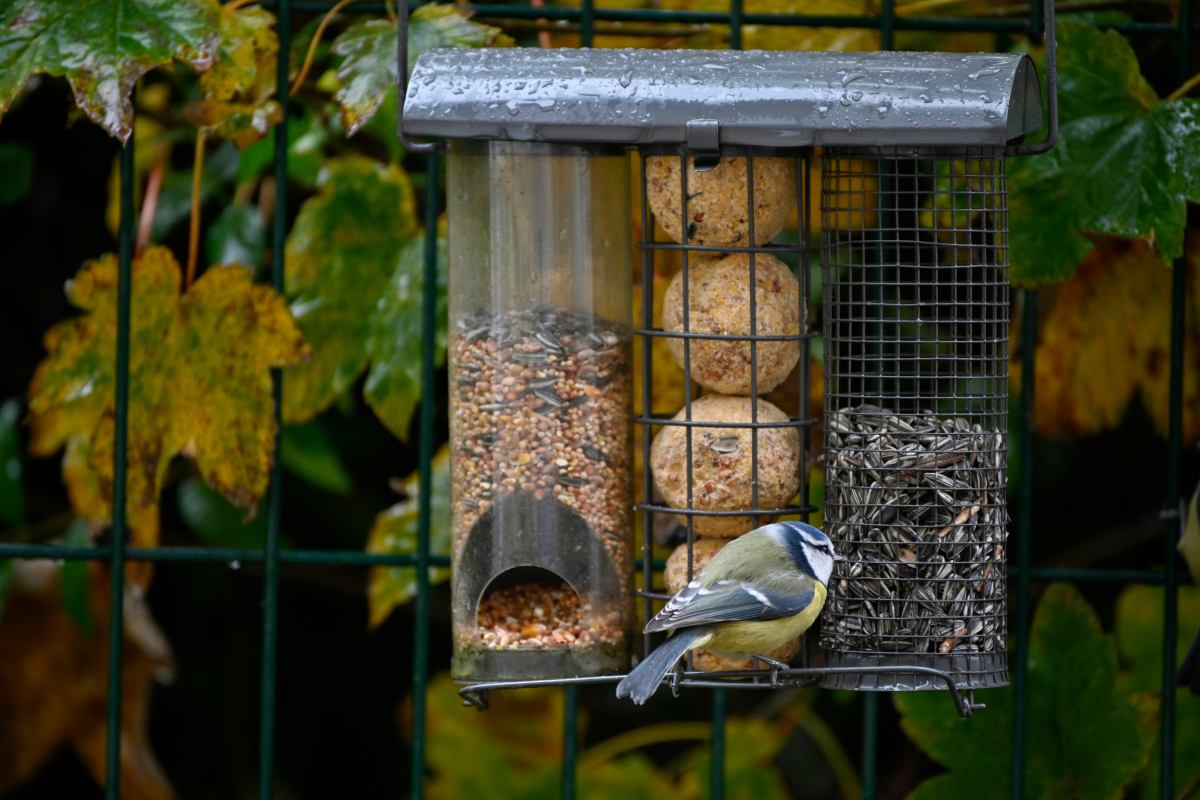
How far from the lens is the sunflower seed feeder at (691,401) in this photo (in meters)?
2.11

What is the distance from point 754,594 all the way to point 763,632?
9 cm

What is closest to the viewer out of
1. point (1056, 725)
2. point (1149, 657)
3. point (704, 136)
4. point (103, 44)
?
point (704, 136)

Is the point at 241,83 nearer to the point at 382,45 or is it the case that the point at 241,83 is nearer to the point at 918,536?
the point at 382,45

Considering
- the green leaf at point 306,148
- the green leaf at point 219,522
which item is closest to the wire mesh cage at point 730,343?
the green leaf at point 306,148

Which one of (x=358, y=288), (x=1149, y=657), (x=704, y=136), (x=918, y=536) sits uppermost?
(x=704, y=136)

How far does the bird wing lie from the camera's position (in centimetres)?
202

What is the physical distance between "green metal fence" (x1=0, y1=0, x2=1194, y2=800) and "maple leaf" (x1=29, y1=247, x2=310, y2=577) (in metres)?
0.06

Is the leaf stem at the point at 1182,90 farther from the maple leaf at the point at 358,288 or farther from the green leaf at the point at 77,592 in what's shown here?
the green leaf at the point at 77,592

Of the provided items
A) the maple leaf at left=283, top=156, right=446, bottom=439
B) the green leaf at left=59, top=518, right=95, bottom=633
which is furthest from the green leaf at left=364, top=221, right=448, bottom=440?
the green leaf at left=59, top=518, right=95, bottom=633

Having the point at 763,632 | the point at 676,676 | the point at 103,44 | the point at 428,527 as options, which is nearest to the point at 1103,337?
the point at 763,632

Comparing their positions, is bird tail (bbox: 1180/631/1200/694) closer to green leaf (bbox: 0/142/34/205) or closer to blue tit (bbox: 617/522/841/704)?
blue tit (bbox: 617/522/841/704)

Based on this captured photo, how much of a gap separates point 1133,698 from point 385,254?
6.03 ft

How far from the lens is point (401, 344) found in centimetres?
269

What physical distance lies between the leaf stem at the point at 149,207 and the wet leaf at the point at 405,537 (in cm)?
78
